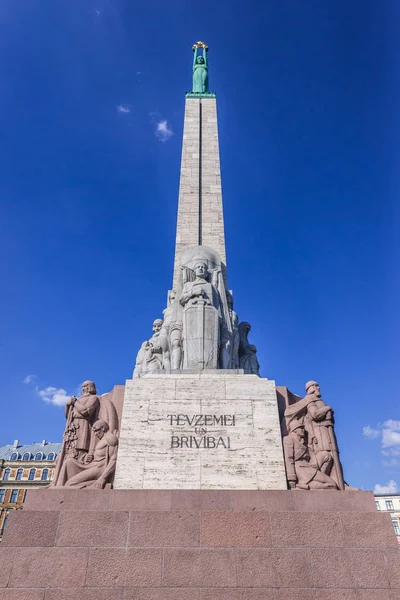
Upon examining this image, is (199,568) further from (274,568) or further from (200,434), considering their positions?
(200,434)

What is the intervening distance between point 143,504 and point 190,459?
1.01 m

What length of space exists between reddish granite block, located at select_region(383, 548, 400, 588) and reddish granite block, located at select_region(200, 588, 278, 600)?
1.23m

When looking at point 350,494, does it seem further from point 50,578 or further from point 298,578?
point 50,578

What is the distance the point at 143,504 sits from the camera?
19.2 ft

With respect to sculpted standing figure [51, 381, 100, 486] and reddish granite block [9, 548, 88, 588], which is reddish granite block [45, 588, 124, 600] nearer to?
reddish granite block [9, 548, 88, 588]

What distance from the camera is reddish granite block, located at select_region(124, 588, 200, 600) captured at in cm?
496

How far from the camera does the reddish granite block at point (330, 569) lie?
513 cm

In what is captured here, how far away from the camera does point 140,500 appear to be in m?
5.90

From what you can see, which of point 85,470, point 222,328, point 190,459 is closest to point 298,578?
point 190,459

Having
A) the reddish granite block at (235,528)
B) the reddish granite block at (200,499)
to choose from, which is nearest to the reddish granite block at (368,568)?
the reddish granite block at (235,528)

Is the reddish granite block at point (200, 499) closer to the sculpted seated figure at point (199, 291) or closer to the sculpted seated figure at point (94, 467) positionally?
the sculpted seated figure at point (94, 467)

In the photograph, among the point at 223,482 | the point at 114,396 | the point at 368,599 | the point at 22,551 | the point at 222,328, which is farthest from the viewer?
the point at 222,328

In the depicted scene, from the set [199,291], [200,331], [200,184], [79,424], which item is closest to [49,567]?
[79,424]

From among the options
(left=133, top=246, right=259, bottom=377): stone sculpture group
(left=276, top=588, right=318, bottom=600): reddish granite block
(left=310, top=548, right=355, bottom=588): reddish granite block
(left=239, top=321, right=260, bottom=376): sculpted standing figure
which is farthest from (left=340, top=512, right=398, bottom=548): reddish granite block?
(left=239, top=321, right=260, bottom=376): sculpted standing figure
